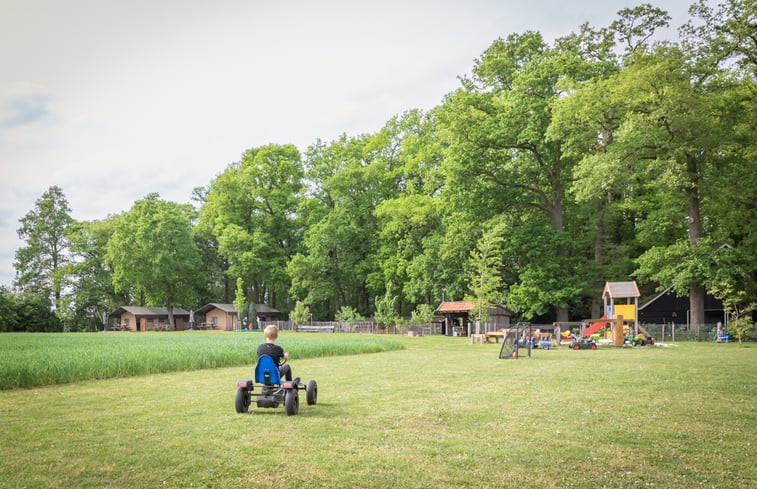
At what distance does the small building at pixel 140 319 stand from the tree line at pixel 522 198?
18.1 feet

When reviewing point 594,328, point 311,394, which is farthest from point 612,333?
point 311,394

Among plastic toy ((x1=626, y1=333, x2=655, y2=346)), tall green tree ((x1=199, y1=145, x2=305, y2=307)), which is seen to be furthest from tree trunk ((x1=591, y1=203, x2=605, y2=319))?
tall green tree ((x1=199, y1=145, x2=305, y2=307))

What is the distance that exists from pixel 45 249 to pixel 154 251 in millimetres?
17040

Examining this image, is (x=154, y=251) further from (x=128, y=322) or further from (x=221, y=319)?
(x=128, y=322)

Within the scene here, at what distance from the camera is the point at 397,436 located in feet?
24.6

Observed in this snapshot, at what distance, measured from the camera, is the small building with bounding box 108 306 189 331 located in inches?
2955

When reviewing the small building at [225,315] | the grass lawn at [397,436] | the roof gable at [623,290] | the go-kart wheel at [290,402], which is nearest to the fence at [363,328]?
the small building at [225,315]

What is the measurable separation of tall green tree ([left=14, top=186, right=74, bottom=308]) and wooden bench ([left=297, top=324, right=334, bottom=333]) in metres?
34.4

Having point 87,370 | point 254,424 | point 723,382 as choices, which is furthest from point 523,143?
point 254,424

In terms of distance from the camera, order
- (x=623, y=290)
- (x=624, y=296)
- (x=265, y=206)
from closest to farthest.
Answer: (x=624, y=296), (x=623, y=290), (x=265, y=206)

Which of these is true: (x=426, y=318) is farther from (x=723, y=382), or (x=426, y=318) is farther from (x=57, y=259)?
(x=57, y=259)

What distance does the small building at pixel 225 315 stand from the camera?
72312 mm

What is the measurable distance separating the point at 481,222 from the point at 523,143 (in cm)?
699

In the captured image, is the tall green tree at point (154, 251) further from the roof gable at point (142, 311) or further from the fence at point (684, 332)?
the fence at point (684, 332)
